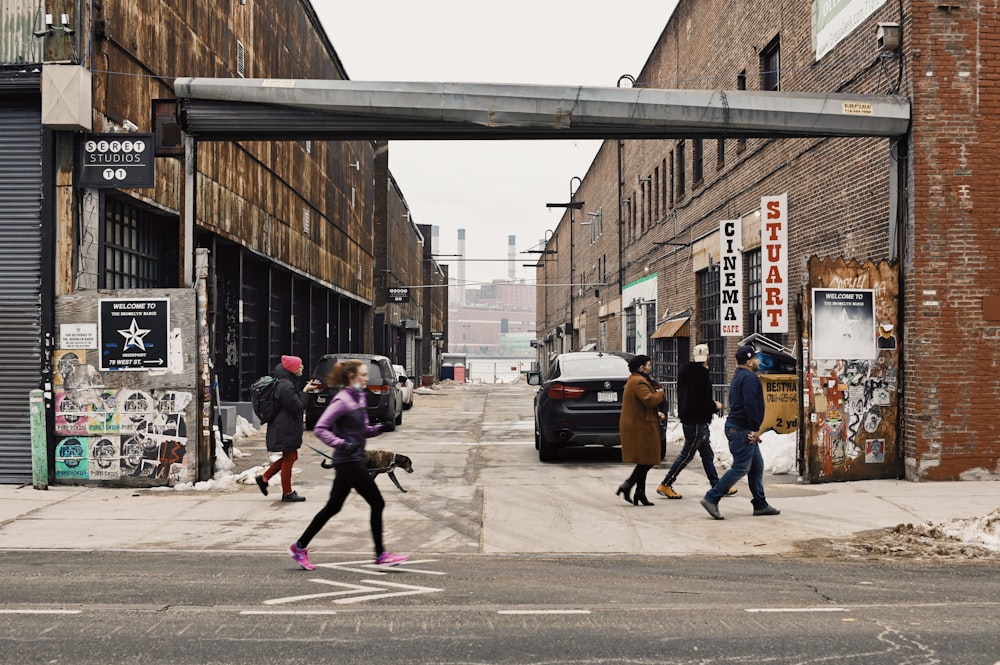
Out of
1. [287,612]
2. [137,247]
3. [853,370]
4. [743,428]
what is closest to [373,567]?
[287,612]

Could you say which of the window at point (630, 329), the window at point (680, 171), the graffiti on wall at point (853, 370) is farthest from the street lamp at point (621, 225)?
the graffiti on wall at point (853, 370)

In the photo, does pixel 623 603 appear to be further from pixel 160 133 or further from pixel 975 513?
pixel 160 133

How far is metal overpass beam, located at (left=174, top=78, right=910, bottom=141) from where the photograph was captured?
40.0ft

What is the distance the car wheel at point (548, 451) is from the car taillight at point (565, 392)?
28.6 inches

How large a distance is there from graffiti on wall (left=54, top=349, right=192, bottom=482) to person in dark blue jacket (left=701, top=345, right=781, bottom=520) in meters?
6.67

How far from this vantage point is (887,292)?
476 inches

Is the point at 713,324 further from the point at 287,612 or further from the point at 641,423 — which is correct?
the point at 287,612

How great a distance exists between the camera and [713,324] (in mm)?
23125

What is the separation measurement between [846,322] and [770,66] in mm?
8987

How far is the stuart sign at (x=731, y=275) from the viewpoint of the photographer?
19344mm

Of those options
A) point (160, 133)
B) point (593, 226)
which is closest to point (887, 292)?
point (160, 133)

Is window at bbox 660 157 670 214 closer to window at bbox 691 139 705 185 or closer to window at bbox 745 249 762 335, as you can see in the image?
window at bbox 691 139 705 185

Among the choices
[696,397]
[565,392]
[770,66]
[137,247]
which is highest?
[770,66]

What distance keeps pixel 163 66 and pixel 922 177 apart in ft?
38.0
